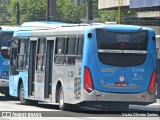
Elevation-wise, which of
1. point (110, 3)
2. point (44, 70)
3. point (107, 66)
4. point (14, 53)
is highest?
point (110, 3)

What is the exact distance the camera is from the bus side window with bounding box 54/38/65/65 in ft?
82.5

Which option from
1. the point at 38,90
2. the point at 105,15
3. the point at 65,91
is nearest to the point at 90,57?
the point at 65,91

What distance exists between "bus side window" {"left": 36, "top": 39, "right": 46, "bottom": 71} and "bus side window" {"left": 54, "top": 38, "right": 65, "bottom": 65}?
1.22 meters

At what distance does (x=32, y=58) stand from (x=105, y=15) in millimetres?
125584

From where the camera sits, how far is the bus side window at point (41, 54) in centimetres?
2684

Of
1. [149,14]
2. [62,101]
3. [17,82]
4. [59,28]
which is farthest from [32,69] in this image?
[149,14]

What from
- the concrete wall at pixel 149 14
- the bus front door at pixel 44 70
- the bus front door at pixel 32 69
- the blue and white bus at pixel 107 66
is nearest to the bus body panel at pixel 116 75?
the blue and white bus at pixel 107 66

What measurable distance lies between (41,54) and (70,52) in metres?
2.88

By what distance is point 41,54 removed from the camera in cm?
2705

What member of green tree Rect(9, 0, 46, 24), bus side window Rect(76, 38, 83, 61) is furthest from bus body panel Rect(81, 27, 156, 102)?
green tree Rect(9, 0, 46, 24)

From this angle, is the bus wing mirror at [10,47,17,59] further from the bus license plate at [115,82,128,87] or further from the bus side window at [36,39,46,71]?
the bus license plate at [115,82,128,87]

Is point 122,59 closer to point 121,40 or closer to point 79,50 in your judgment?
point 121,40

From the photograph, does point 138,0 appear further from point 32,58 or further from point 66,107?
point 66,107

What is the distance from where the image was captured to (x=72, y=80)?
78.9 ft
